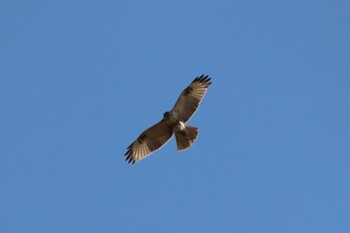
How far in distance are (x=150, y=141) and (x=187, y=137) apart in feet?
3.79

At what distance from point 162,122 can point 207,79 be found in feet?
4.72

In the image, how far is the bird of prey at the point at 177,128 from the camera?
47.0ft

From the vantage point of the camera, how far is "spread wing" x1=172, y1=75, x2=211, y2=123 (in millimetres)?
14477

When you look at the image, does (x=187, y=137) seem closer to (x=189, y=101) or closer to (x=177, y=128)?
(x=177, y=128)

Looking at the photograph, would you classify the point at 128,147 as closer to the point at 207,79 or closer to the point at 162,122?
the point at 162,122

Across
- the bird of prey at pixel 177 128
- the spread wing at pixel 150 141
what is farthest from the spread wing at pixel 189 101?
the spread wing at pixel 150 141

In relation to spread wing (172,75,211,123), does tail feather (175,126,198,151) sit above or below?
below

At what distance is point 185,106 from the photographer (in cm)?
1453

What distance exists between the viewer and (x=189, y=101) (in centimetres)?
1456

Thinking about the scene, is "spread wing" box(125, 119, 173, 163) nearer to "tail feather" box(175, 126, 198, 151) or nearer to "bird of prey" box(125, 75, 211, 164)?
"bird of prey" box(125, 75, 211, 164)

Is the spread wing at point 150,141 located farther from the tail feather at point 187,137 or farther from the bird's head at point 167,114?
the tail feather at point 187,137

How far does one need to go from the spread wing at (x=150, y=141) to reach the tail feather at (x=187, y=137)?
0.34 meters

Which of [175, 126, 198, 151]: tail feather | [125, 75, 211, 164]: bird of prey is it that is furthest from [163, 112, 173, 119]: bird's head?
[175, 126, 198, 151]: tail feather

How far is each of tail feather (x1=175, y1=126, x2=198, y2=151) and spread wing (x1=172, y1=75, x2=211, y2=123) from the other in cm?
26
